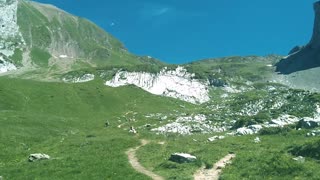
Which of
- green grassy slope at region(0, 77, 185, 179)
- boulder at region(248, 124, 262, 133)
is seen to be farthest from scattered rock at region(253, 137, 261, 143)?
green grassy slope at region(0, 77, 185, 179)

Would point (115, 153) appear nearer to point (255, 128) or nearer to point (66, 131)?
point (255, 128)

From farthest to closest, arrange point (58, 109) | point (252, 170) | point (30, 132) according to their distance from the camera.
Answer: point (58, 109) → point (30, 132) → point (252, 170)

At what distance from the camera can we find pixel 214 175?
36469 mm

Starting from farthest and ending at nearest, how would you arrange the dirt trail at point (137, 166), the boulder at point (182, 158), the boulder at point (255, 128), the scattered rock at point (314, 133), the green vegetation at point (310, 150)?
the boulder at point (255, 128), the scattered rock at point (314, 133), the boulder at point (182, 158), the green vegetation at point (310, 150), the dirt trail at point (137, 166)

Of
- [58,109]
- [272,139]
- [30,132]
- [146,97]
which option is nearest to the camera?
[272,139]

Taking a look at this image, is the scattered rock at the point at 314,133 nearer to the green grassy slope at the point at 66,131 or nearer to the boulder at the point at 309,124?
the boulder at the point at 309,124

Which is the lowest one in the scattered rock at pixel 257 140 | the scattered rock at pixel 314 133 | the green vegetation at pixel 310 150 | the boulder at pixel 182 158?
the boulder at pixel 182 158

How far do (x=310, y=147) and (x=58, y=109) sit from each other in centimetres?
10898

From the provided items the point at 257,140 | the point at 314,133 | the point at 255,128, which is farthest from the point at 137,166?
the point at 255,128

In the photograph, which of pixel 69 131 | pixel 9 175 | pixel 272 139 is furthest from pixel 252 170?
pixel 69 131

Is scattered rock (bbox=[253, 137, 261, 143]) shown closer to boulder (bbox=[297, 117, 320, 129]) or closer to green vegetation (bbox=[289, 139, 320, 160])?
boulder (bbox=[297, 117, 320, 129])

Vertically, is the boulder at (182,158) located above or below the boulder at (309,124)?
below

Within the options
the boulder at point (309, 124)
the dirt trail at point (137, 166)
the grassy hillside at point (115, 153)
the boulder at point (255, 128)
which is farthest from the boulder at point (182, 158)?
the boulder at point (255, 128)

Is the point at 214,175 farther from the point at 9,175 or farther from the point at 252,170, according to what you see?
the point at 9,175
